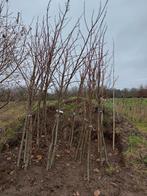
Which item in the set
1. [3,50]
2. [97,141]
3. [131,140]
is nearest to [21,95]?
[3,50]

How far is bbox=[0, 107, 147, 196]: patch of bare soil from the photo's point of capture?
409cm

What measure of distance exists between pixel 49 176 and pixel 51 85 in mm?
1385

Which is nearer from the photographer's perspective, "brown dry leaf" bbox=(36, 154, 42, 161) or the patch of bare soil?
the patch of bare soil

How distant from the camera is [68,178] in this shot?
4.29 metres

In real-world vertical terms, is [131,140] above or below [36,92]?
below

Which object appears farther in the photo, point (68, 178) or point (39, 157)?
point (39, 157)

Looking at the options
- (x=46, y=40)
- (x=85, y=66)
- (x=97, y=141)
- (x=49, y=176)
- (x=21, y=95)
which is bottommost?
(x=49, y=176)

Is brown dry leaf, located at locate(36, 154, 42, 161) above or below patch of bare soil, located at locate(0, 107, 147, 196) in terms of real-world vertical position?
above

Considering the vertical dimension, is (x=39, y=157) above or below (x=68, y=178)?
above

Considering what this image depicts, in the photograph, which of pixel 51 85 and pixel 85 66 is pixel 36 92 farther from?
pixel 85 66

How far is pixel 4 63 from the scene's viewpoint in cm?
469

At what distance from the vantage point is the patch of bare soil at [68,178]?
4.09m

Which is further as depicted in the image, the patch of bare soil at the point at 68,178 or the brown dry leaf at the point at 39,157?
the brown dry leaf at the point at 39,157

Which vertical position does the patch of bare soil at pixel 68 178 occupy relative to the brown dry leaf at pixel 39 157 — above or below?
below
